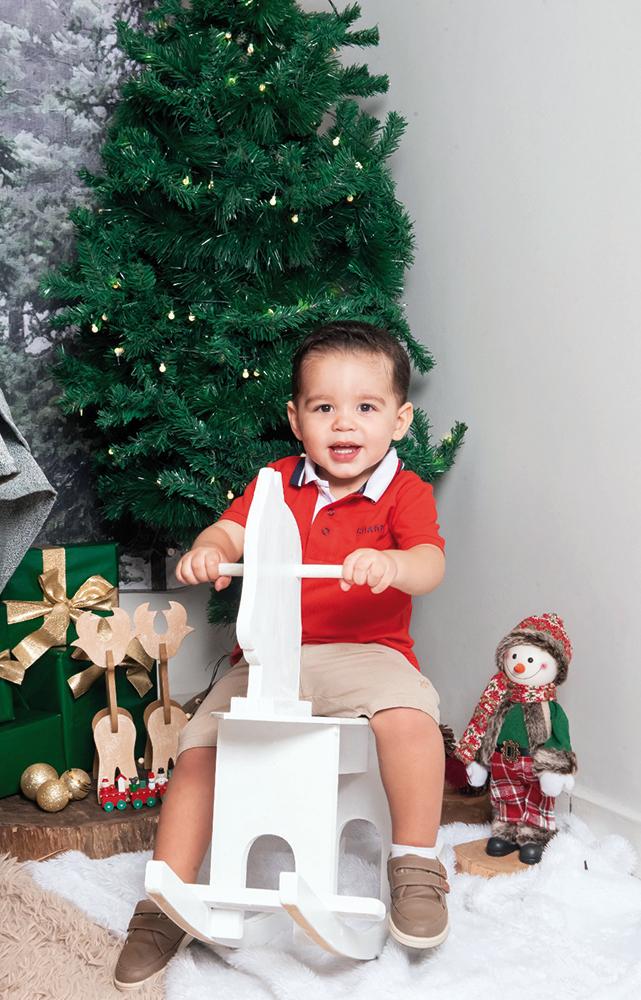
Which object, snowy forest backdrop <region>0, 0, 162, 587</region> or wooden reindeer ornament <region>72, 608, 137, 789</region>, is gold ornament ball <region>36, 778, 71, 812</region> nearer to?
wooden reindeer ornament <region>72, 608, 137, 789</region>

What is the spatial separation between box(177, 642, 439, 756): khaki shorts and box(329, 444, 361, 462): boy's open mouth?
247mm

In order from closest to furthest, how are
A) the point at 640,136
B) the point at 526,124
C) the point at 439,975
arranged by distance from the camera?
the point at 439,975 → the point at 640,136 → the point at 526,124

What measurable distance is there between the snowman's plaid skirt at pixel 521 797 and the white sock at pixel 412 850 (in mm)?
293

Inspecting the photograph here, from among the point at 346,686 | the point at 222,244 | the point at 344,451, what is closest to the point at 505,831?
the point at 346,686

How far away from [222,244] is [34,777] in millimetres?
877

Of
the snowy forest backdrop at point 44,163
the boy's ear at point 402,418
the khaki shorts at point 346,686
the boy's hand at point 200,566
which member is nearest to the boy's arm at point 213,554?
the boy's hand at point 200,566

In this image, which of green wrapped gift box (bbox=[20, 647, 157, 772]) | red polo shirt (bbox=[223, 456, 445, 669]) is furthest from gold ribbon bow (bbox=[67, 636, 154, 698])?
red polo shirt (bbox=[223, 456, 445, 669])

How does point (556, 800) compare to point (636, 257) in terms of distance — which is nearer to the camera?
point (636, 257)

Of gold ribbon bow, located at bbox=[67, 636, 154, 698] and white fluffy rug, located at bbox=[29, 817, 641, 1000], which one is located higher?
gold ribbon bow, located at bbox=[67, 636, 154, 698]

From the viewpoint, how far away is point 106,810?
1511 mm

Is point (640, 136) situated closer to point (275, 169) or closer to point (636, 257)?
point (636, 257)

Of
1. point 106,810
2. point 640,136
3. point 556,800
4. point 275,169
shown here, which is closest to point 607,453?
point 640,136

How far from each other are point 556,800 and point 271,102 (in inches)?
46.3

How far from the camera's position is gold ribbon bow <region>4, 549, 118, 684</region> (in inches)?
62.3
